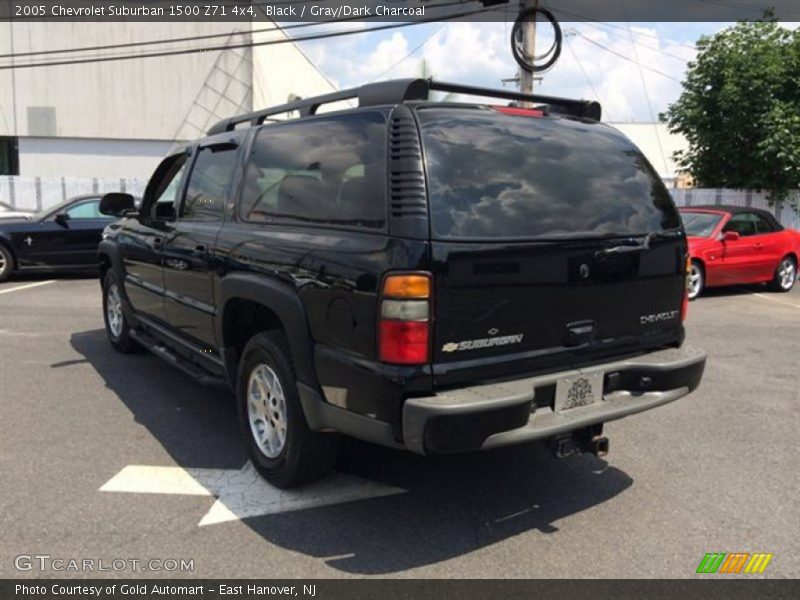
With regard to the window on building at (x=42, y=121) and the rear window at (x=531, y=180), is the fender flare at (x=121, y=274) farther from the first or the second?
the window on building at (x=42, y=121)

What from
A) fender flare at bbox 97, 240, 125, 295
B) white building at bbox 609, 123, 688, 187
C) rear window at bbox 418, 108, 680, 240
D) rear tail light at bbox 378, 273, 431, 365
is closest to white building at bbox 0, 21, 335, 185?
fender flare at bbox 97, 240, 125, 295

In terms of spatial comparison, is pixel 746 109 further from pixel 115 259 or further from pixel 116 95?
pixel 116 95

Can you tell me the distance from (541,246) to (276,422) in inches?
67.0

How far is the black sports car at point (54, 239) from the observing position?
11.4 m

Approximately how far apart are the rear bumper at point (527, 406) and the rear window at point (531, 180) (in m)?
0.68

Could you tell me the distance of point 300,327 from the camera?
326 cm

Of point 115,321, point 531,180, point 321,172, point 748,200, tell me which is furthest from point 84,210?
point 748,200

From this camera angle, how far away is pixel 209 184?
4492mm

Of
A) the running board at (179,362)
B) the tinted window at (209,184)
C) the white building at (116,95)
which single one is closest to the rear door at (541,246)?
the tinted window at (209,184)

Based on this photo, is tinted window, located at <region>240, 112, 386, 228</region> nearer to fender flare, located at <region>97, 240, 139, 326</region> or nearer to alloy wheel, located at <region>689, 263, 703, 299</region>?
fender flare, located at <region>97, 240, 139, 326</region>

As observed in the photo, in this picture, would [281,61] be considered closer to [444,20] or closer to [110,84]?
[110,84]

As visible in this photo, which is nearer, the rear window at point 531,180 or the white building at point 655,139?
the rear window at point 531,180

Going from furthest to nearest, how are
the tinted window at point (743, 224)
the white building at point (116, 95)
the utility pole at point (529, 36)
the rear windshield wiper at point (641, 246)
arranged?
the white building at point (116, 95) < the utility pole at point (529, 36) < the tinted window at point (743, 224) < the rear windshield wiper at point (641, 246)
